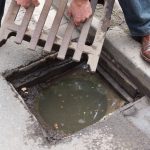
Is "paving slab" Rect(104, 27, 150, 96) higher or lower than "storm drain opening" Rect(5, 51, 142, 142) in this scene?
higher

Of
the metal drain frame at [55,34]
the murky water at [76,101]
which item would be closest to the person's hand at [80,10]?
the metal drain frame at [55,34]

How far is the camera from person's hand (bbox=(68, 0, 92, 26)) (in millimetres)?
2557

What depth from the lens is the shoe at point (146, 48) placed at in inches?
109

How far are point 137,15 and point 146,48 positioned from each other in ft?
0.85

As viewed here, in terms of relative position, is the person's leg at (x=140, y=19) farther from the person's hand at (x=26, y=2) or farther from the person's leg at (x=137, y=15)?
the person's hand at (x=26, y=2)

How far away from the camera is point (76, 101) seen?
2.82 metres

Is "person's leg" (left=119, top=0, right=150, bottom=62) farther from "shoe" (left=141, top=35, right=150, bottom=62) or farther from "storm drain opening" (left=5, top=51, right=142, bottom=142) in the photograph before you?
"storm drain opening" (left=5, top=51, right=142, bottom=142)

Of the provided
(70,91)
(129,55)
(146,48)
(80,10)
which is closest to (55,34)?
(80,10)

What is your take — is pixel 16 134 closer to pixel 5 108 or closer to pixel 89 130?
pixel 5 108

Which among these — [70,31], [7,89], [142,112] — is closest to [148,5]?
[70,31]

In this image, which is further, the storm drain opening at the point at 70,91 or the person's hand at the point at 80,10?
the storm drain opening at the point at 70,91

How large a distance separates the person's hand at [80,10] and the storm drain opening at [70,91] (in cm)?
38

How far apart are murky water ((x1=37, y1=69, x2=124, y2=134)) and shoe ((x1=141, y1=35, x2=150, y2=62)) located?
370 millimetres

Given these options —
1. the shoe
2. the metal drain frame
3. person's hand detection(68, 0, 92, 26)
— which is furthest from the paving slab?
person's hand detection(68, 0, 92, 26)
